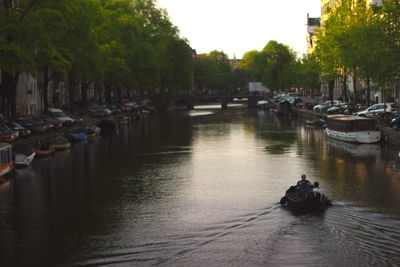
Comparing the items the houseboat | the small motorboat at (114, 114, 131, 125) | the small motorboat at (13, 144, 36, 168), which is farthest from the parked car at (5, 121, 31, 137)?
the small motorboat at (114, 114, 131, 125)

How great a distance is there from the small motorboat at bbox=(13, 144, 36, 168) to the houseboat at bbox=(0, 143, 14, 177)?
2.50 metres

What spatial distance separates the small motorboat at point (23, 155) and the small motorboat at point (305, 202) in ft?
78.4

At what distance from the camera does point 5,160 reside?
151 ft

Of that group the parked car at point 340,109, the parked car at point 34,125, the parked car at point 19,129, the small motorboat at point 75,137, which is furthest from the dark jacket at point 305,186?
the parked car at point 340,109

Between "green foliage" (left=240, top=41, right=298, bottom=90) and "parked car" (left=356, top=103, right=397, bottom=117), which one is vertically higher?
"green foliage" (left=240, top=41, right=298, bottom=90)

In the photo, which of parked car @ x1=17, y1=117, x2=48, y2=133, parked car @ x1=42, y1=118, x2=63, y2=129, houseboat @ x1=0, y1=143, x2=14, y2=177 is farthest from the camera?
parked car @ x1=42, y1=118, x2=63, y2=129

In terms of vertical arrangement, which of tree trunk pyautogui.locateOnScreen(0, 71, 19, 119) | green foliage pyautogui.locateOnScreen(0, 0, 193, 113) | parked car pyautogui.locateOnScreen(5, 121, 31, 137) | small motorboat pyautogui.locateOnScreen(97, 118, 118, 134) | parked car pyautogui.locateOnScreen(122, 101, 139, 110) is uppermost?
green foliage pyautogui.locateOnScreen(0, 0, 193, 113)

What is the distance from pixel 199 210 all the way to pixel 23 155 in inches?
830

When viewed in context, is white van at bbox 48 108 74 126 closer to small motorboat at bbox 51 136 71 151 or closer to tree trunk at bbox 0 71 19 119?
tree trunk at bbox 0 71 19 119

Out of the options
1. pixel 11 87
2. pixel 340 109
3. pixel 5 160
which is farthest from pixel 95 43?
pixel 5 160

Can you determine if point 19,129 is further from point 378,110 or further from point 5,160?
point 378,110

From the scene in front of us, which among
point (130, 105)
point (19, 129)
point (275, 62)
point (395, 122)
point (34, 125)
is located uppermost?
point (275, 62)

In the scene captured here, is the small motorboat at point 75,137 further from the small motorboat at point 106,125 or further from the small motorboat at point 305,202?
the small motorboat at point 305,202

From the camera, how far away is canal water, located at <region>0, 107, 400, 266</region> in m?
26.5
